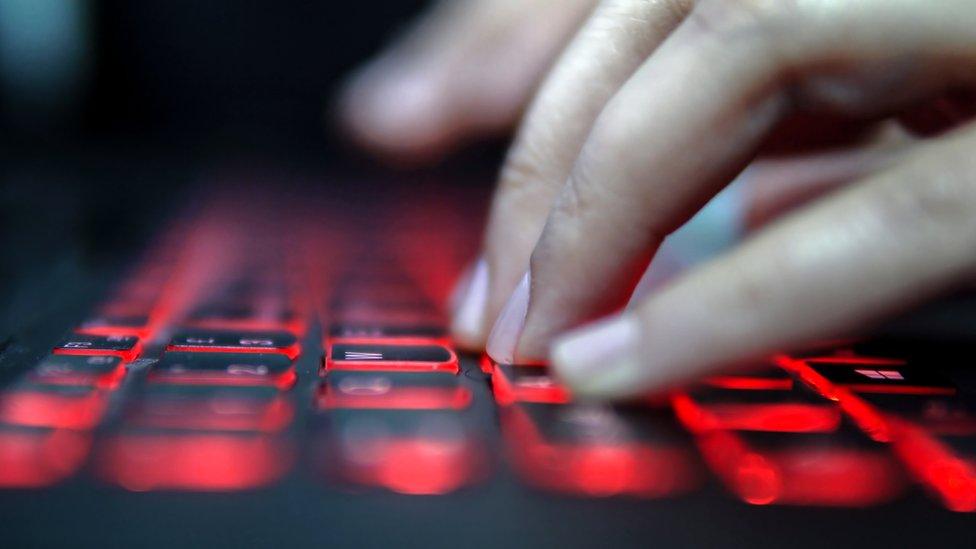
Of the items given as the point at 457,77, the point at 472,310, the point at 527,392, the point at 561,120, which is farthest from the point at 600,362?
the point at 457,77

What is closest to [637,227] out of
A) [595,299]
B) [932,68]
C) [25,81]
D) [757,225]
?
[595,299]

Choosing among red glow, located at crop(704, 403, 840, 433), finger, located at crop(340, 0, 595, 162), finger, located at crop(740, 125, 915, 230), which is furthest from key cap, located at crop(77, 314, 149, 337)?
finger, located at crop(340, 0, 595, 162)

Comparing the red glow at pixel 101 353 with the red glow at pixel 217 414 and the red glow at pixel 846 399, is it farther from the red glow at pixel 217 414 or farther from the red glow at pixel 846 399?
the red glow at pixel 846 399

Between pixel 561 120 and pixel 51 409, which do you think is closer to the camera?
pixel 51 409

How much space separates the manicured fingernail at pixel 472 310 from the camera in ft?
1.87

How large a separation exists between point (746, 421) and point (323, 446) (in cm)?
23

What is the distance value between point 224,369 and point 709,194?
0.32 m

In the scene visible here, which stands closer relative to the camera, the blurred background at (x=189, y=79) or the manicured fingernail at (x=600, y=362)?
the manicured fingernail at (x=600, y=362)

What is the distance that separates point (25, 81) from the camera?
4.37 ft

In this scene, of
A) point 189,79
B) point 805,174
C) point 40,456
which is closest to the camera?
point 40,456

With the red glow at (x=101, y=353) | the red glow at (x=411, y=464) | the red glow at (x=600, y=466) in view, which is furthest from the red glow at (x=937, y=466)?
the red glow at (x=101, y=353)

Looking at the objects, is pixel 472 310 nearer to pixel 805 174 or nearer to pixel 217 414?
pixel 217 414

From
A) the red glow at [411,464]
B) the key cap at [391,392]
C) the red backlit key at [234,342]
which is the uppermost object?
the red backlit key at [234,342]

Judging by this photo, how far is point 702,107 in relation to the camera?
1.69 feet
